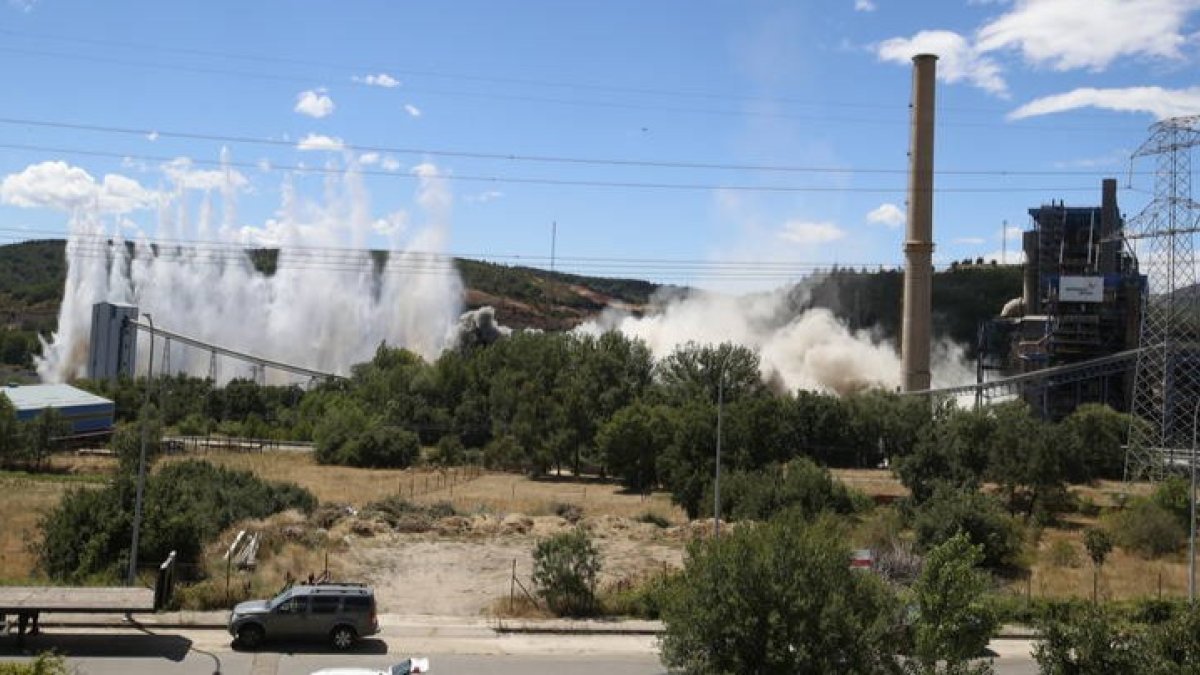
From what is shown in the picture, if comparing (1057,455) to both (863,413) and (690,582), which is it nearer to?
(863,413)

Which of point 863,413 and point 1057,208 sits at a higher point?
point 1057,208

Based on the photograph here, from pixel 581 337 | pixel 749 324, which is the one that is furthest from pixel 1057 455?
pixel 749 324

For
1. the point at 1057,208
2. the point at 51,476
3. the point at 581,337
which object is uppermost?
the point at 1057,208

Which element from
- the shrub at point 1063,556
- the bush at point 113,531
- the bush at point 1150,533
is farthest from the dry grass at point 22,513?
the bush at point 1150,533

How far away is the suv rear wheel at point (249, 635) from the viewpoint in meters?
22.6

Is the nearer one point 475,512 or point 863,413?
point 475,512

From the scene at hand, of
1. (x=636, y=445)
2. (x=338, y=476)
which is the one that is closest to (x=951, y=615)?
(x=636, y=445)

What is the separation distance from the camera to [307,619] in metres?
22.9

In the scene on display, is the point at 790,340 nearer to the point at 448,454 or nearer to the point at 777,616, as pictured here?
the point at 448,454

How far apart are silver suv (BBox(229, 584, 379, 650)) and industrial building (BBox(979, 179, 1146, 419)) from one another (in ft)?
233

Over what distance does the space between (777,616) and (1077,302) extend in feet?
250

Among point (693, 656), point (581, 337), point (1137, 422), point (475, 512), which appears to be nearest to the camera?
point (693, 656)

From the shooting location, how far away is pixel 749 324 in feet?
408

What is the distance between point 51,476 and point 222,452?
17345 millimetres
